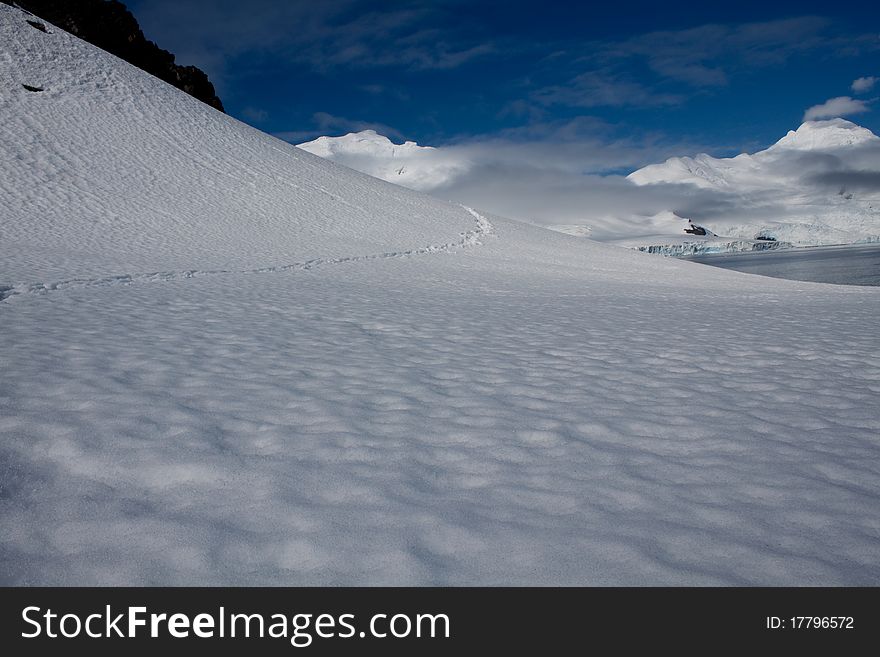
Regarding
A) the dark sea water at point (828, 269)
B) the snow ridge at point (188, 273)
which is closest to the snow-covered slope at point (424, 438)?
the snow ridge at point (188, 273)

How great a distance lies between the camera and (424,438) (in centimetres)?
394

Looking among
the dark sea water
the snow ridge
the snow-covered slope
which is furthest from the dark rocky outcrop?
the dark sea water

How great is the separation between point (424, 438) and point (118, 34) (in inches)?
3069

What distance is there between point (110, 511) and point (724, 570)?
3.15m

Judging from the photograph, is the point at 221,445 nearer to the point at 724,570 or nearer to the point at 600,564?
the point at 600,564

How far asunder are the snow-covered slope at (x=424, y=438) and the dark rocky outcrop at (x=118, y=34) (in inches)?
2549

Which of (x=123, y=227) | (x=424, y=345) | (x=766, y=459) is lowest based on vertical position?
(x=766, y=459)

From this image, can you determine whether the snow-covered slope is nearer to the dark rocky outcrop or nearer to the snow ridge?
the snow ridge

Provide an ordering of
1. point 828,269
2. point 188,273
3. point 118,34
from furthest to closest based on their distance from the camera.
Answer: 1. point 828,269
2. point 118,34
3. point 188,273

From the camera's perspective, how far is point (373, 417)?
14.2 feet

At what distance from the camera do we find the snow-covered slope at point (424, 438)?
2.53 metres

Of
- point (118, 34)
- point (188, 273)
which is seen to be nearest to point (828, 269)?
point (188, 273)

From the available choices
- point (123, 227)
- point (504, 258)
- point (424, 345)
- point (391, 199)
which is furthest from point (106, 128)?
point (424, 345)

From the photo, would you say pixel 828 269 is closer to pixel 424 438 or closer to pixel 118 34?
pixel 424 438
